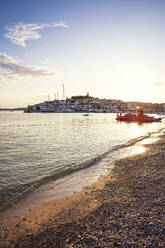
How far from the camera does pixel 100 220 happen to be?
502cm

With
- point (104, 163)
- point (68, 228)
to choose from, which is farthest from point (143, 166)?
point (68, 228)

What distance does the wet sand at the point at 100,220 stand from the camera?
13.6 ft

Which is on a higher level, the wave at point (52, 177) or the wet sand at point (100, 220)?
the wet sand at point (100, 220)

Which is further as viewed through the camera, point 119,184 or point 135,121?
point 135,121

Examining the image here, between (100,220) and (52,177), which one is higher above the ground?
(100,220)

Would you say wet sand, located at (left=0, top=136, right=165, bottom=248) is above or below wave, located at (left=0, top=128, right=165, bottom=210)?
above

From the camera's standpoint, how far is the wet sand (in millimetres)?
4154

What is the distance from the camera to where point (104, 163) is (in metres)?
12.3

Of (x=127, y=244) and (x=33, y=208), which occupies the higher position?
(x=127, y=244)

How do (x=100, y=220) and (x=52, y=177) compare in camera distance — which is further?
(x=52, y=177)

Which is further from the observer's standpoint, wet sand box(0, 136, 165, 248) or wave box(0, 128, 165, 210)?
wave box(0, 128, 165, 210)

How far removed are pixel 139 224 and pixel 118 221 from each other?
1.96 feet

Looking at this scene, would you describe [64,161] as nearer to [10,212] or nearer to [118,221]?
[10,212]

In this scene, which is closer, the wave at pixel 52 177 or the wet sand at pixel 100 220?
the wet sand at pixel 100 220
